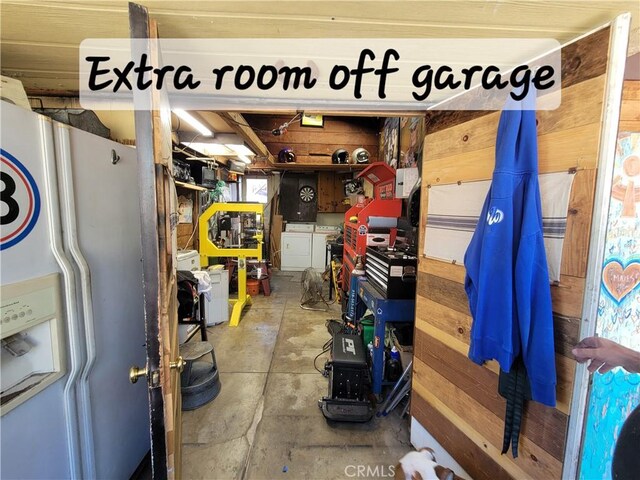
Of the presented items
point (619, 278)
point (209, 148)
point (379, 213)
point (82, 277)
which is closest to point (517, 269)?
point (619, 278)

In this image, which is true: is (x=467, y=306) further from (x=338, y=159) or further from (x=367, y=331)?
(x=338, y=159)

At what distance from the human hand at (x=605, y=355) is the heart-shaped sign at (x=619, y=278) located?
32 centimetres

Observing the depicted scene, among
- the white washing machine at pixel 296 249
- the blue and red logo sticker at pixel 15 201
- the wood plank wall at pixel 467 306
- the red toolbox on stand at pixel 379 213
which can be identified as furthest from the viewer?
the white washing machine at pixel 296 249

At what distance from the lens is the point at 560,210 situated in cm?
99

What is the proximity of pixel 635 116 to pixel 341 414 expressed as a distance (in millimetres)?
2276

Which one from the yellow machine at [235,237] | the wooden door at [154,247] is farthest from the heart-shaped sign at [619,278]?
the yellow machine at [235,237]

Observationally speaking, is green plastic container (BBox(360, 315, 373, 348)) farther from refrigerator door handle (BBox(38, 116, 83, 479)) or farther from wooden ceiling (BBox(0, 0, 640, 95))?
wooden ceiling (BBox(0, 0, 640, 95))

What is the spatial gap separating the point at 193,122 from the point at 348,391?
292 centimetres

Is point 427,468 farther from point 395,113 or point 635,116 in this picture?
point 395,113

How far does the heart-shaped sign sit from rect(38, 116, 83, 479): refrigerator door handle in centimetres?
214

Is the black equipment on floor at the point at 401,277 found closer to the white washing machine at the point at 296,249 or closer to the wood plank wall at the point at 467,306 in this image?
the wood plank wall at the point at 467,306

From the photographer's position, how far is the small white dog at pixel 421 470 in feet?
3.82

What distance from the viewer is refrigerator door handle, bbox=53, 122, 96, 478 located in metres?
0.98

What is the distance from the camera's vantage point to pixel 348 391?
6.50ft
